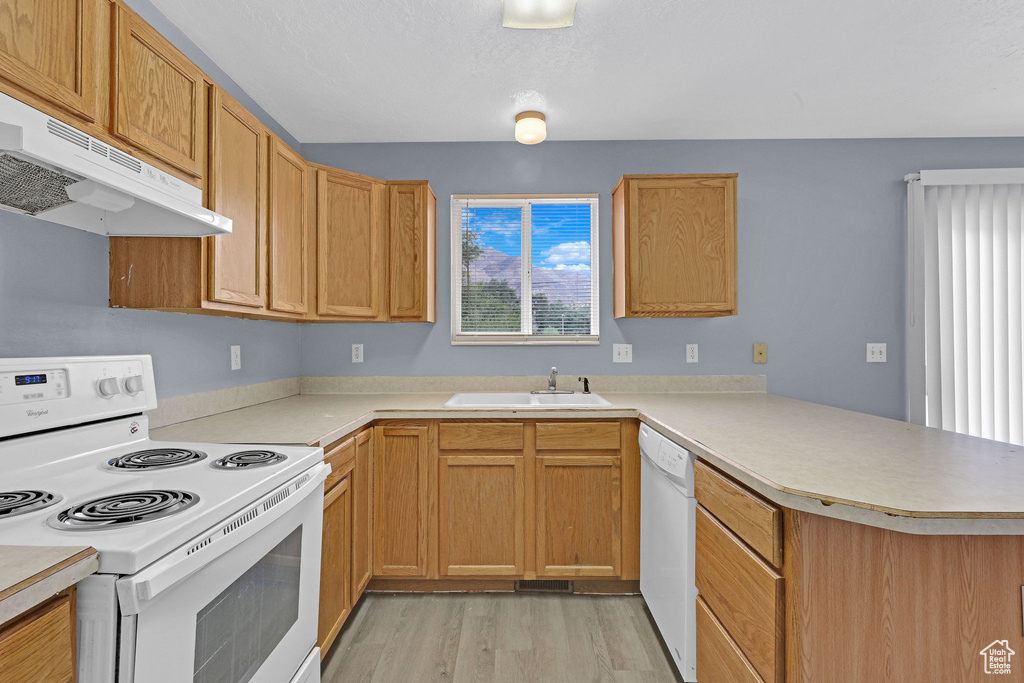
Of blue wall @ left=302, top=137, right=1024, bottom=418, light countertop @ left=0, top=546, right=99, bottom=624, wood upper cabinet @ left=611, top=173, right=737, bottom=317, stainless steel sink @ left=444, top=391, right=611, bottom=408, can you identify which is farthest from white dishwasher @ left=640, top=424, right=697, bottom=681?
light countertop @ left=0, top=546, right=99, bottom=624

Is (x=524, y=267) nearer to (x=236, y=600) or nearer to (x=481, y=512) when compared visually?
(x=481, y=512)

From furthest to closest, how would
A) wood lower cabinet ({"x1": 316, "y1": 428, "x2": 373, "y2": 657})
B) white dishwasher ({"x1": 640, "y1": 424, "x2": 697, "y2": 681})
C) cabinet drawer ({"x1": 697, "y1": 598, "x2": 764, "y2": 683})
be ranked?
wood lower cabinet ({"x1": 316, "y1": 428, "x2": 373, "y2": 657}) < white dishwasher ({"x1": 640, "y1": 424, "x2": 697, "y2": 681}) < cabinet drawer ({"x1": 697, "y1": 598, "x2": 764, "y2": 683})

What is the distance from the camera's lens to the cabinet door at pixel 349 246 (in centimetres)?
227

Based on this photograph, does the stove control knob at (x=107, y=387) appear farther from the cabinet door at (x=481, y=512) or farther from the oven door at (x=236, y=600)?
the cabinet door at (x=481, y=512)

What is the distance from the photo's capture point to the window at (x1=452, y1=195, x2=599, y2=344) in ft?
9.14

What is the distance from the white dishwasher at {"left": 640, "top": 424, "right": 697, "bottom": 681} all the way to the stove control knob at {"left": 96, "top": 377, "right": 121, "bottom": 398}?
5.76 feet

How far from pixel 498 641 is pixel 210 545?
4.49 ft

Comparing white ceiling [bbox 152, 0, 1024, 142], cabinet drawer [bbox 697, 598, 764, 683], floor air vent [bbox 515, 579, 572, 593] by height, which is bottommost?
floor air vent [bbox 515, 579, 572, 593]

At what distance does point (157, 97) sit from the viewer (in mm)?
1319

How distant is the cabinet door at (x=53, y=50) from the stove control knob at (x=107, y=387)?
2.30ft

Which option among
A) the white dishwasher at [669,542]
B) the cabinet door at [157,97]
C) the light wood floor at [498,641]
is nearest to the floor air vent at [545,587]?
the light wood floor at [498,641]

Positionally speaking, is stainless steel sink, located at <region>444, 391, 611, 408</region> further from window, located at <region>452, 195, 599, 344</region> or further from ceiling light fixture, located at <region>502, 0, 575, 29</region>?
ceiling light fixture, located at <region>502, 0, 575, 29</region>

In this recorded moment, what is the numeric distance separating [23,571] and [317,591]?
2.84 ft

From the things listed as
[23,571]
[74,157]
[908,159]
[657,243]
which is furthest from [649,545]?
[908,159]
